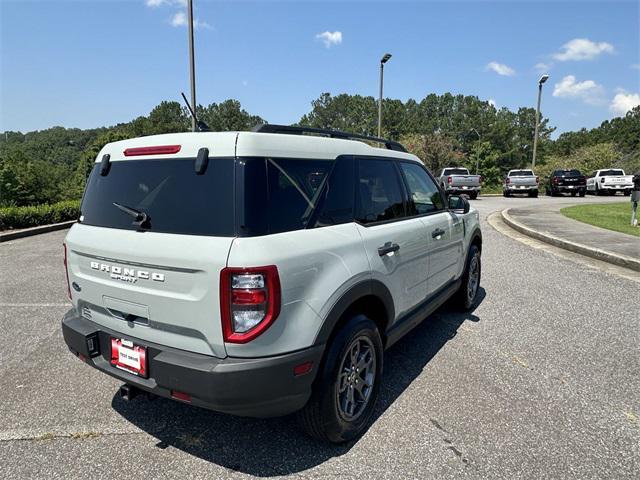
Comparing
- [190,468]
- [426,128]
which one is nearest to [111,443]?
[190,468]

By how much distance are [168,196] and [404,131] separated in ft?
289

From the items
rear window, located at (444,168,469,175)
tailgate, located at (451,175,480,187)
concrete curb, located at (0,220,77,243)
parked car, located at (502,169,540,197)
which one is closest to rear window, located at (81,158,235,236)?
concrete curb, located at (0,220,77,243)

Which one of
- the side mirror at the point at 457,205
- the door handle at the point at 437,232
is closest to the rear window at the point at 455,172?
the side mirror at the point at 457,205

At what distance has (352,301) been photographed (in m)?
2.47

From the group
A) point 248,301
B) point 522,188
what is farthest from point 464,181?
point 248,301

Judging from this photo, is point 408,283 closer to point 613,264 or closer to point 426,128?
point 613,264

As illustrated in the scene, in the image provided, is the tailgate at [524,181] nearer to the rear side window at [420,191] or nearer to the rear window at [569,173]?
the rear window at [569,173]

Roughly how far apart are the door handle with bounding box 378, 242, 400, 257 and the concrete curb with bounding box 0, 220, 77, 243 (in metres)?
11.1

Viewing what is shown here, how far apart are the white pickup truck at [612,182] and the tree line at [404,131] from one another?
20483 mm

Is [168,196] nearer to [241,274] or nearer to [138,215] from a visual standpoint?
[138,215]

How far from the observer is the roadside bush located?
11562 millimetres

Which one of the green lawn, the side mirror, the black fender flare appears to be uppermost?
the side mirror

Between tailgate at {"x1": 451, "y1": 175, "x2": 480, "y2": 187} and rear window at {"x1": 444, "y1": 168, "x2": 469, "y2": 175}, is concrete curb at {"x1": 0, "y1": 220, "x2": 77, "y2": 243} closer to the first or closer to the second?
tailgate at {"x1": 451, "y1": 175, "x2": 480, "y2": 187}

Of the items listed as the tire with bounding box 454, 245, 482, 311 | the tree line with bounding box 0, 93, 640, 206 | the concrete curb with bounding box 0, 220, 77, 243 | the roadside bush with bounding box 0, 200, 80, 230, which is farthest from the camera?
the tree line with bounding box 0, 93, 640, 206
